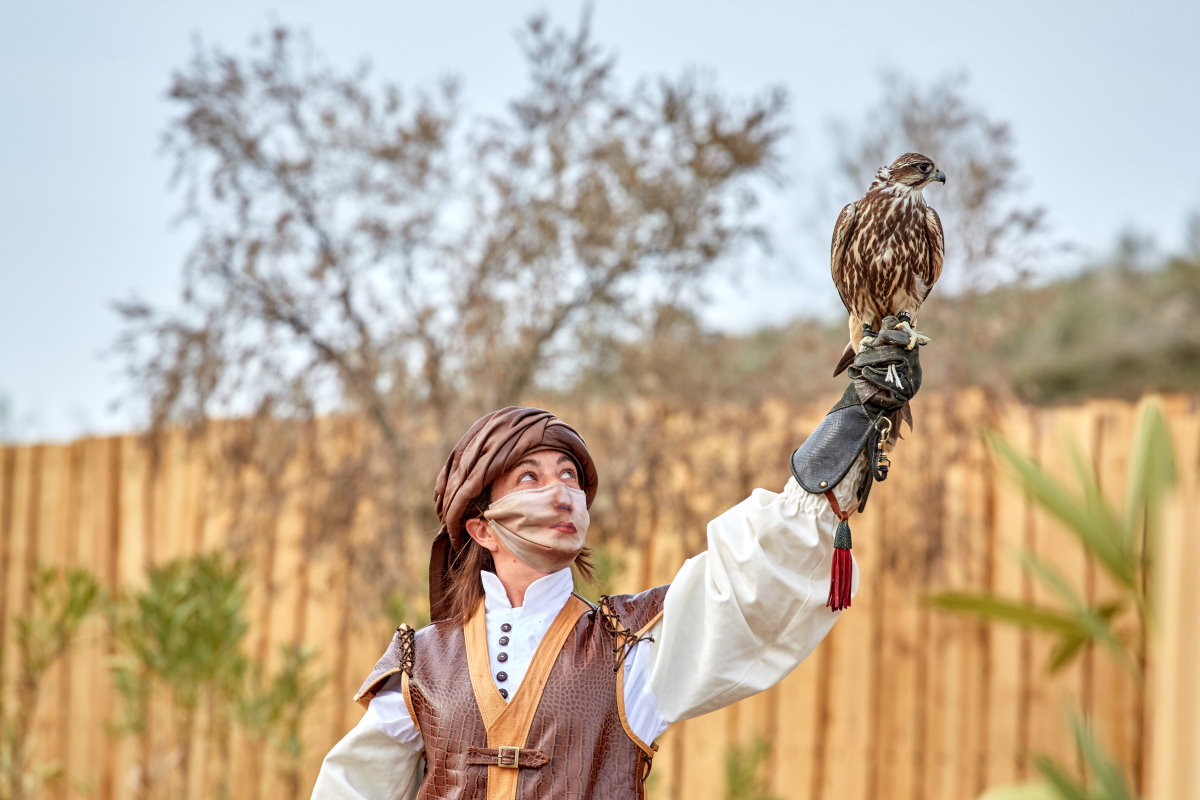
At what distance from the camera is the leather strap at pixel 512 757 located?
1917 mm

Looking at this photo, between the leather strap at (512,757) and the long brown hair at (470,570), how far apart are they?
0.23m

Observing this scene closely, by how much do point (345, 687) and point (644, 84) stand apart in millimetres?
2926

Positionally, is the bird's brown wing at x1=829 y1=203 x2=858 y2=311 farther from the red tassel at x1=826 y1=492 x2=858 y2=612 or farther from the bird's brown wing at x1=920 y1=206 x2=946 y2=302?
the red tassel at x1=826 y1=492 x2=858 y2=612

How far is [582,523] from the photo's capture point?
2100 millimetres

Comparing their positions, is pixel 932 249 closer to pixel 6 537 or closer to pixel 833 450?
pixel 833 450

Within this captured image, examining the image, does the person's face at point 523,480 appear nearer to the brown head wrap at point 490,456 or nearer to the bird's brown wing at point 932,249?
the brown head wrap at point 490,456

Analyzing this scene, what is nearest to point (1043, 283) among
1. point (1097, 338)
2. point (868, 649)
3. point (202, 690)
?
point (868, 649)

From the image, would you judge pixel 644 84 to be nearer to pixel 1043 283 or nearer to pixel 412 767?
pixel 1043 283

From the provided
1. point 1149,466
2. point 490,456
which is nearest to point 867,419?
point 490,456

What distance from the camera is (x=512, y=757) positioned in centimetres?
192

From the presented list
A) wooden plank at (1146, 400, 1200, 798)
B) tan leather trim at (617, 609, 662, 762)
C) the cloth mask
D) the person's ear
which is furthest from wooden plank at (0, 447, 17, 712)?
wooden plank at (1146, 400, 1200, 798)

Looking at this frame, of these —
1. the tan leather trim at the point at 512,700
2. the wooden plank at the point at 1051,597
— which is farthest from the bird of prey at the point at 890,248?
the wooden plank at the point at 1051,597

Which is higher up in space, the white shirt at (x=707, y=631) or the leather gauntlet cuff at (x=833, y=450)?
the leather gauntlet cuff at (x=833, y=450)

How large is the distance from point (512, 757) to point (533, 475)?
1.46ft
